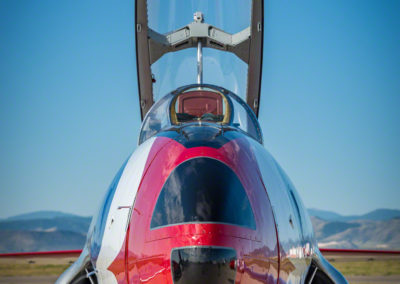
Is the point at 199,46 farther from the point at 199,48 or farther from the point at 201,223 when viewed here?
the point at 201,223

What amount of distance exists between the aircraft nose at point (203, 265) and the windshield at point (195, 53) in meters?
4.47

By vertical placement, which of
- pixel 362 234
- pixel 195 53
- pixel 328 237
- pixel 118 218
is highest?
pixel 328 237

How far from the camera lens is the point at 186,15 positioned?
7.25m

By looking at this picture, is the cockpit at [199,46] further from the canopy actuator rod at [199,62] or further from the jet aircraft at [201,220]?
the jet aircraft at [201,220]

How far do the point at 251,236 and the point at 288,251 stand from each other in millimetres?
441

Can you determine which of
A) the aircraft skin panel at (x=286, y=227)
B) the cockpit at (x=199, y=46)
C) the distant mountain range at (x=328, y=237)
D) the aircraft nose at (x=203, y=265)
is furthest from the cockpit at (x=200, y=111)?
the distant mountain range at (x=328, y=237)

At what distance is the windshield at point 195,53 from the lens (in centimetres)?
706

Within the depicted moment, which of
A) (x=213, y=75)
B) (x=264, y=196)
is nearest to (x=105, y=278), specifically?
(x=264, y=196)

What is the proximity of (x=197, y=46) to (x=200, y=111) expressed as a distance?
2373 millimetres

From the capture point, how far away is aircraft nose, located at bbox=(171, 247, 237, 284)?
2.70m

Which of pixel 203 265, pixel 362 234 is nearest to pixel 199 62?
pixel 203 265

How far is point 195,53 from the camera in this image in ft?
23.7

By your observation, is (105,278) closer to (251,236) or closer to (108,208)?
(108,208)

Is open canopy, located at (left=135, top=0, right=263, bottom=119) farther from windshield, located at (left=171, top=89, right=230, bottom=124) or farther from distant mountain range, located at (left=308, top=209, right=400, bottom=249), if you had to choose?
distant mountain range, located at (left=308, top=209, right=400, bottom=249)
